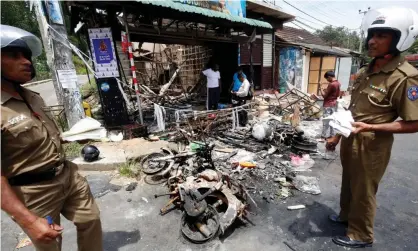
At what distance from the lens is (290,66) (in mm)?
15867

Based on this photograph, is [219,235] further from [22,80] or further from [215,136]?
[215,136]

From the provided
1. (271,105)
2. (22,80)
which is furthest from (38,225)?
(271,105)

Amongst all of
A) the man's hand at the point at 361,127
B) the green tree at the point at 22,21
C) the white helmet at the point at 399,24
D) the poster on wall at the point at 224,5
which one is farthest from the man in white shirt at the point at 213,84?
the green tree at the point at 22,21

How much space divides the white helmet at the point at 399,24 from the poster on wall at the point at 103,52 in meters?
5.87

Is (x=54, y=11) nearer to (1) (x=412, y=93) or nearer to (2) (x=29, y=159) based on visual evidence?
(2) (x=29, y=159)

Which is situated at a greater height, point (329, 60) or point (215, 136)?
point (329, 60)

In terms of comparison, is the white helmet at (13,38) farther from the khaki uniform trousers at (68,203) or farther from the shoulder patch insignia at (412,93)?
the shoulder patch insignia at (412,93)

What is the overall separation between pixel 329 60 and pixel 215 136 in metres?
15.8

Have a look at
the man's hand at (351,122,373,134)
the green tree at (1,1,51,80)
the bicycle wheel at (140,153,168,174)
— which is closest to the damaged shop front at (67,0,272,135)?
the bicycle wheel at (140,153,168,174)

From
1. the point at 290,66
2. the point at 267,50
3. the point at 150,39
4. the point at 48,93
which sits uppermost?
the point at 150,39

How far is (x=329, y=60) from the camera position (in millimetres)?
17781

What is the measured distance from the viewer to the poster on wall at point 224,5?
24.1 feet

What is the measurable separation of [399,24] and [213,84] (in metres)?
7.26

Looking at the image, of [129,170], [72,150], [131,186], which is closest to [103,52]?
[72,150]
